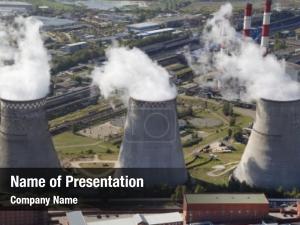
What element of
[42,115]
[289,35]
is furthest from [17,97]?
[289,35]

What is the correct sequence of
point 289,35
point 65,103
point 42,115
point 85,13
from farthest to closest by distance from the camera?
point 85,13 < point 289,35 < point 65,103 < point 42,115

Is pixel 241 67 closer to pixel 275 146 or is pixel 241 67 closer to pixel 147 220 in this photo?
pixel 275 146

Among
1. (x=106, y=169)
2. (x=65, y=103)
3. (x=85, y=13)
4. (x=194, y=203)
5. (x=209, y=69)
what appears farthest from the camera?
(x=85, y=13)

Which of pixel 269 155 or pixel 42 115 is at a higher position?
pixel 42 115

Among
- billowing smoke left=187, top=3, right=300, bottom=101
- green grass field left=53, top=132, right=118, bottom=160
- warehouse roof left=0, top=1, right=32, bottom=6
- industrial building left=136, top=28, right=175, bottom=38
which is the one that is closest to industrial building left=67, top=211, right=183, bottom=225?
billowing smoke left=187, top=3, right=300, bottom=101

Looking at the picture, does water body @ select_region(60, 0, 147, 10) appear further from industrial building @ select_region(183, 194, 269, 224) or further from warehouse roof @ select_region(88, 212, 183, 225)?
warehouse roof @ select_region(88, 212, 183, 225)

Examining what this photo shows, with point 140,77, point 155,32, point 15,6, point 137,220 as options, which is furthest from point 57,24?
point 137,220

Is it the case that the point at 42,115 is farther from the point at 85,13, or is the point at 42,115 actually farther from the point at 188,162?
the point at 85,13
